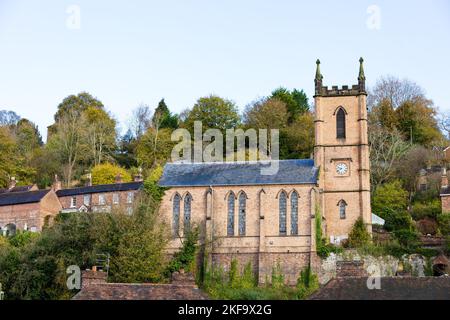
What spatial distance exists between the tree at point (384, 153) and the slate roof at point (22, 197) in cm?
2825

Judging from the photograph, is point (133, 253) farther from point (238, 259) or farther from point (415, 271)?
point (415, 271)

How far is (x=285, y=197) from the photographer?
60844 millimetres

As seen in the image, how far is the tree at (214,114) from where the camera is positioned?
86688 mm

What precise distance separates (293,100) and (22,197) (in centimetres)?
3219

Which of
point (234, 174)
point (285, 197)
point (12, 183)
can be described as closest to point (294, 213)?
point (285, 197)

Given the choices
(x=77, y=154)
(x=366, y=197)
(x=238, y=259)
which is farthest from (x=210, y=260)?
(x=77, y=154)

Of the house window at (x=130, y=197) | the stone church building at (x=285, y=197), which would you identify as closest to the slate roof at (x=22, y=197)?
the house window at (x=130, y=197)

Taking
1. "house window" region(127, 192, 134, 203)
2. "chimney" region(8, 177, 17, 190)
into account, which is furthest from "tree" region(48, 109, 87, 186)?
"house window" region(127, 192, 134, 203)

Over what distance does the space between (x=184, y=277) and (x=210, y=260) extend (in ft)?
87.7

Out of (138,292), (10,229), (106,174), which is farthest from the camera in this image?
(106,174)

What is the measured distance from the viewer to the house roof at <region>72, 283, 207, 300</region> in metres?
31.7

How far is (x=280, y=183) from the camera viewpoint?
6084 cm

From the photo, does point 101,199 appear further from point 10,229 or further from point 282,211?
point 282,211

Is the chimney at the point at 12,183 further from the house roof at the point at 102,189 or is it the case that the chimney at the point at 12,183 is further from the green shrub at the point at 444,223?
the green shrub at the point at 444,223
